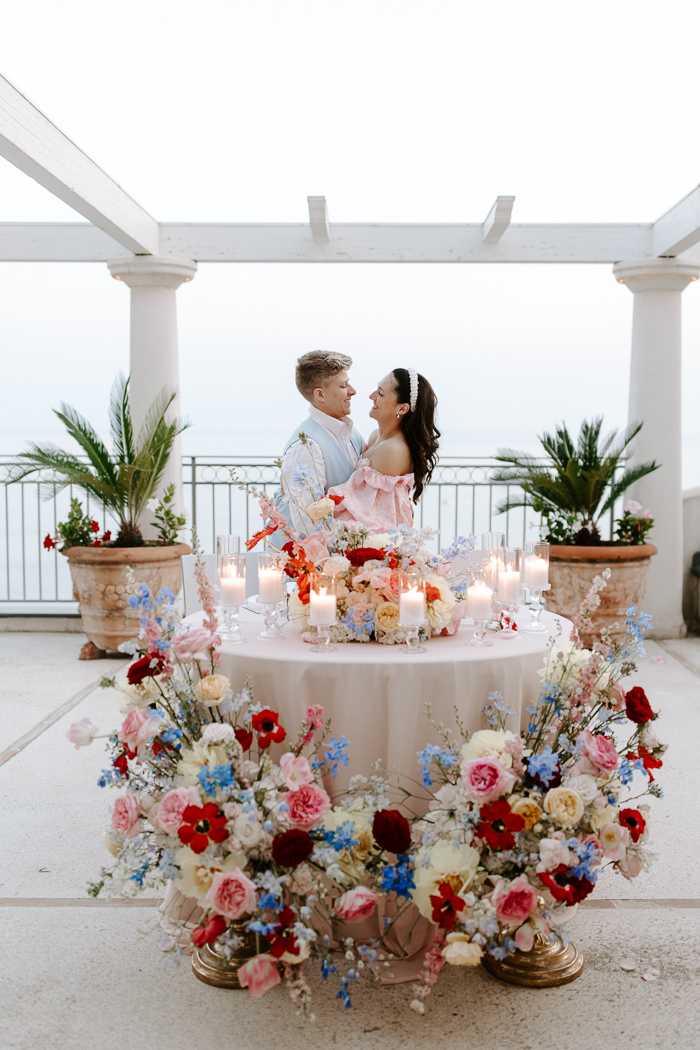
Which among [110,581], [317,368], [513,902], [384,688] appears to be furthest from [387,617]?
[110,581]

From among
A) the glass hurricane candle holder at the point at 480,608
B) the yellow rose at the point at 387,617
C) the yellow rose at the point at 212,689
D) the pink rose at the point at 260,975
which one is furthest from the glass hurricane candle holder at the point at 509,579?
the pink rose at the point at 260,975

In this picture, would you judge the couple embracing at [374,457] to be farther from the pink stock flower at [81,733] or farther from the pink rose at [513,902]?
the pink rose at [513,902]

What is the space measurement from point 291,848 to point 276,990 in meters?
0.65

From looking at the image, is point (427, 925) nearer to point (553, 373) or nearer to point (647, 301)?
point (647, 301)

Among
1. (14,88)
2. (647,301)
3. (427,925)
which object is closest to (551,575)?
(647,301)

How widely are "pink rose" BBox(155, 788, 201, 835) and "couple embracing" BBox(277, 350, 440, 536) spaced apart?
4.41ft

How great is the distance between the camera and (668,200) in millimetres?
6180

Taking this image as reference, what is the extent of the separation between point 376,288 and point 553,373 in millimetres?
2364

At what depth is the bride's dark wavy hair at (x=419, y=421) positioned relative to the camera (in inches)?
135

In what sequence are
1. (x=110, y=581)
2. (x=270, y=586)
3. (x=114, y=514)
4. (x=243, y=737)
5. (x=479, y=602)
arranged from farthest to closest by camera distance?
(x=114, y=514) → (x=110, y=581) → (x=270, y=586) → (x=479, y=602) → (x=243, y=737)

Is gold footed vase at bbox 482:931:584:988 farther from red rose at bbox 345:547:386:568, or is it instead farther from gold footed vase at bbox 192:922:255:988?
red rose at bbox 345:547:386:568

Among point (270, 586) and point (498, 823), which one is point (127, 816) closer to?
point (270, 586)

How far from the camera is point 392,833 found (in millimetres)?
2146

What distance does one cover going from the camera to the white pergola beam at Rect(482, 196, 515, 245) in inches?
230
